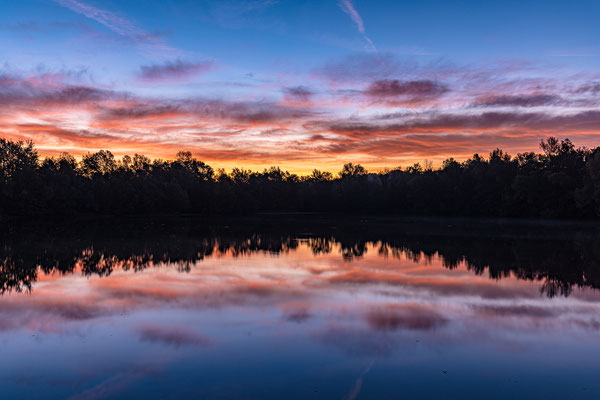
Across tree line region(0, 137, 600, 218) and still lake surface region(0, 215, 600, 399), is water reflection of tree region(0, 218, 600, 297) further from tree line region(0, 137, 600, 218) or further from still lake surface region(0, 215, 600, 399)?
tree line region(0, 137, 600, 218)

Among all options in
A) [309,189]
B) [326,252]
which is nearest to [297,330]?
[326,252]

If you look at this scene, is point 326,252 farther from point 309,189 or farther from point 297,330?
point 309,189

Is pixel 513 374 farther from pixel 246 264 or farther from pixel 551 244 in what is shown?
pixel 551 244

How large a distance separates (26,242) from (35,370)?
89.4 feet

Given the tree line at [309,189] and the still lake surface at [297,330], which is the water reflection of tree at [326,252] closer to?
the still lake surface at [297,330]

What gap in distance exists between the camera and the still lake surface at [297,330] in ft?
25.3

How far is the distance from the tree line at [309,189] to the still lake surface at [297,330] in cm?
6352

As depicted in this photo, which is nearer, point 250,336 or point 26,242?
point 250,336

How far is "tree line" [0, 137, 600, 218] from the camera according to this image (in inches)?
3068

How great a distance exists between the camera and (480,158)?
4653 inches

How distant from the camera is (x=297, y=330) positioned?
11.0m

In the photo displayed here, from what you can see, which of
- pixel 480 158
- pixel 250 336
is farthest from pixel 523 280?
pixel 480 158

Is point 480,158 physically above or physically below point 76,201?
above

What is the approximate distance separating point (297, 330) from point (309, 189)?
118 m
